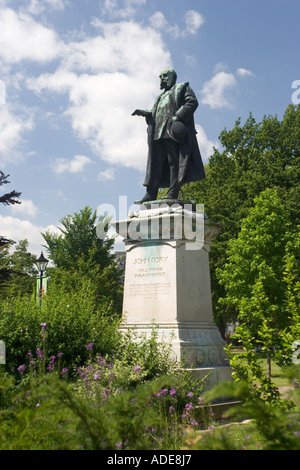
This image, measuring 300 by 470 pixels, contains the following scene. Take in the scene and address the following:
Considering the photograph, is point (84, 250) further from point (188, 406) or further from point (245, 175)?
point (188, 406)

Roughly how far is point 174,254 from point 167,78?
4.25 metres

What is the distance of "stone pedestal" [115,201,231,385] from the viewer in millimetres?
7953

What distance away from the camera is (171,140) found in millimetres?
9734

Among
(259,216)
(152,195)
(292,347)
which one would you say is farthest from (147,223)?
(259,216)

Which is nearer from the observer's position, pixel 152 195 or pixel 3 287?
pixel 152 195

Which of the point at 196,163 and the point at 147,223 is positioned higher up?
the point at 196,163

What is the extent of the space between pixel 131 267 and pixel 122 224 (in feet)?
3.03

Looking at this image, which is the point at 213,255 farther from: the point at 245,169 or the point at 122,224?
the point at 122,224

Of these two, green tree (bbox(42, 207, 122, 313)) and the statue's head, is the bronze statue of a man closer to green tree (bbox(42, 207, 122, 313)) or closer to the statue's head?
the statue's head

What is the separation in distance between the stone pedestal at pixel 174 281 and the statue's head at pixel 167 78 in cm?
290

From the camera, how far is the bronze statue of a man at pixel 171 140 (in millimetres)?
9500

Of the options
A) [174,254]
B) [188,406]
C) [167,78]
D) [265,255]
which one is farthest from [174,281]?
[265,255]

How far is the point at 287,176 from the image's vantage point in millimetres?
26094
